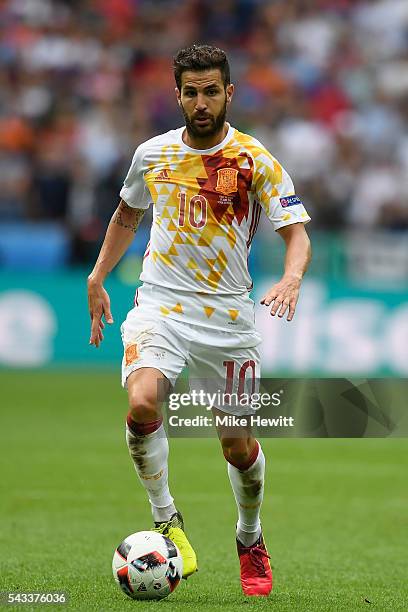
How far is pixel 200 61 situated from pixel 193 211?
709mm

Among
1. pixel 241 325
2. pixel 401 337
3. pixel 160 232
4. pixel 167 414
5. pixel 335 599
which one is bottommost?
pixel 401 337

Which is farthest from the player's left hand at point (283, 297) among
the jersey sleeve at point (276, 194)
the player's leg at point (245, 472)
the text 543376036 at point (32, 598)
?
the text 543376036 at point (32, 598)

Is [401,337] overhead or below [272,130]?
below

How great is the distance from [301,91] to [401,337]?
537 centimetres

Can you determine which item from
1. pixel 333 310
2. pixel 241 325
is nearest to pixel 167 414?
pixel 241 325

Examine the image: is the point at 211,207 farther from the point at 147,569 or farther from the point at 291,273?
the point at 147,569

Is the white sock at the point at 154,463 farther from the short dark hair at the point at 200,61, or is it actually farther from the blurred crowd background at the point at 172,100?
the blurred crowd background at the point at 172,100

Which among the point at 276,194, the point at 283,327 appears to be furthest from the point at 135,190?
the point at 283,327

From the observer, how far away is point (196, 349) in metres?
6.15

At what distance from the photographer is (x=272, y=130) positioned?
720 inches

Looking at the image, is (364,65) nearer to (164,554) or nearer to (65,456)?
(65,456)

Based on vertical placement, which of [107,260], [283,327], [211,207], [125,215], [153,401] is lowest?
[283,327]

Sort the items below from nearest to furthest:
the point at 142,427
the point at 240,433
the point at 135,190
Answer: the point at 142,427 < the point at 240,433 < the point at 135,190

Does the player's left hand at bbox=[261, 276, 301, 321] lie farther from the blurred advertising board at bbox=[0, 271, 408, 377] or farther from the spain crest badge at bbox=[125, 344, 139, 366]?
the blurred advertising board at bbox=[0, 271, 408, 377]
